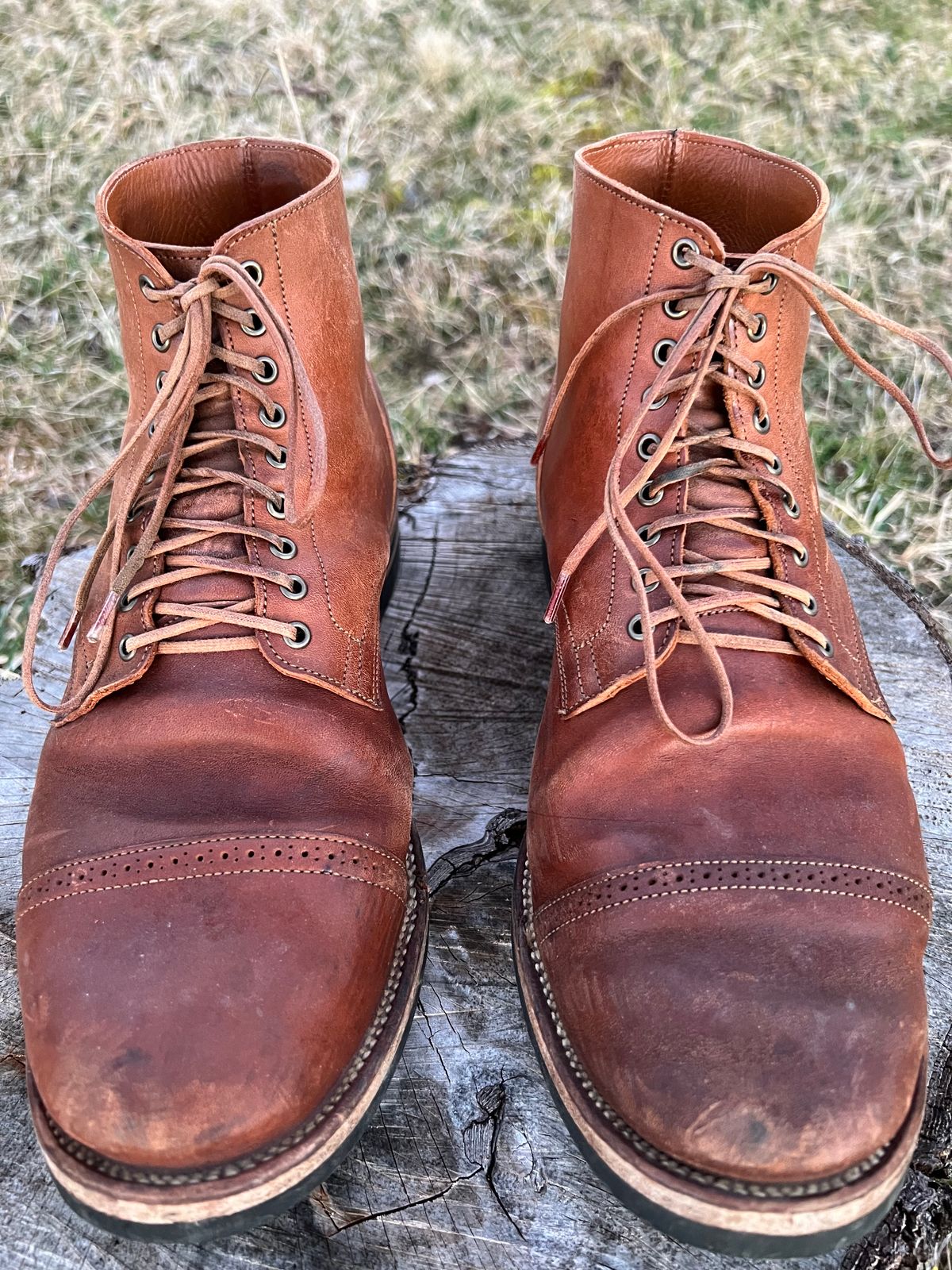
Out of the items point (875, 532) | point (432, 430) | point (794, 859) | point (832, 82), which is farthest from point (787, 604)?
point (832, 82)

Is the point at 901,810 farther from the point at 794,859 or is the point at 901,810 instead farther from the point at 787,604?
the point at 787,604

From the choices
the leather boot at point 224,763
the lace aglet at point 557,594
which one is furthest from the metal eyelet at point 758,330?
the leather boot at point 224,763

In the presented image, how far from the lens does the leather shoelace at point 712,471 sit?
1.45 m

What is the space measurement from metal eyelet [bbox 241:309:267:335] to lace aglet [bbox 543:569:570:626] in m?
0.62

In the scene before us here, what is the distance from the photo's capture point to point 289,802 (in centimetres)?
139

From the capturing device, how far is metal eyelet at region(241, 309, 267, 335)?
5.06ft

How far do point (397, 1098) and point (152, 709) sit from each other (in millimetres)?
710

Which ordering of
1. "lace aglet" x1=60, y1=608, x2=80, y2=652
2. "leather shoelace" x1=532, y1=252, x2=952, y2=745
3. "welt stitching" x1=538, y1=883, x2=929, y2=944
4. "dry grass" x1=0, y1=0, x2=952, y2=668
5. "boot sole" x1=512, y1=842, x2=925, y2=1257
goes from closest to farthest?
"boot sole" x1=512, y1=842, x2=925, y2=1257 → "welt stitching" x1=538, y1=883, x2=929, y2=944 → "leather shoelace" x1=532, y1=252, x2=952, y2=745 → "lace aglet" x1=60, y1=608, x2=80, y2=652 → "dry grass" x1=0, y1=0, x2=952, y2=668

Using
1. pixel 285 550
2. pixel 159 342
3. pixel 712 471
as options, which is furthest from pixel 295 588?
pixel 712 471

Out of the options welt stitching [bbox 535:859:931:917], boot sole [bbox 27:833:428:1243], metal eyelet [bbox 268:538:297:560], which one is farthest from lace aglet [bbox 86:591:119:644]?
welt stitching [bbox 535:859:931:917]

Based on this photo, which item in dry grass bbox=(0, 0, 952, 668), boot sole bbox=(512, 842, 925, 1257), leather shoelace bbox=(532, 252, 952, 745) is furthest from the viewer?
dry grass bbox=(0, 0, 952, 668)

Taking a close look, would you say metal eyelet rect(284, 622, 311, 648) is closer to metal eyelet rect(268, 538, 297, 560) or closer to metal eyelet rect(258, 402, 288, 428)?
metal eyelet rect(268, 538, 297, 560)

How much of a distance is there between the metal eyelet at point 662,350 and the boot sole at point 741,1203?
1.09 meters

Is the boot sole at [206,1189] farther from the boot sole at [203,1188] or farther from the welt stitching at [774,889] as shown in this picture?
the welt stitching at [774,889]
